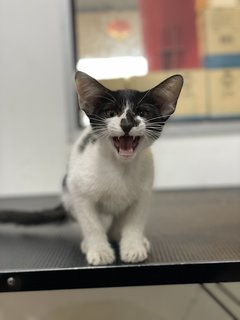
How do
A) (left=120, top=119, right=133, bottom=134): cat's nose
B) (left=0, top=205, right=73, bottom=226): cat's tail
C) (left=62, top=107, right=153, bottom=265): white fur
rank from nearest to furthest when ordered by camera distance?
1. (left=120, top=119, right=133, bottom=134): cat's nose
2. (left=62, top=107, right=153, bottom=265): white fur
3. (left=0, top=205, right=73, bottom=226): cat's tail

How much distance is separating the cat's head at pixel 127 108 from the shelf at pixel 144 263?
21cm

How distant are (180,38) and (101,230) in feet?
3.78

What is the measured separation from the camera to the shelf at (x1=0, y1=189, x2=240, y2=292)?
2.48 ft

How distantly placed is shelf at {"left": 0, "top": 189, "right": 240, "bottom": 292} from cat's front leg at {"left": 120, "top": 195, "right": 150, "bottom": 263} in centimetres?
3

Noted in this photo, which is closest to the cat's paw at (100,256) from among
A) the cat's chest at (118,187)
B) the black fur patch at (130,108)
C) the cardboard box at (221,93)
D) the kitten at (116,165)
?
the kitten at (116,165)

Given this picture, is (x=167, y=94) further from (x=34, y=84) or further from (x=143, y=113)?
(x=34, y=84)

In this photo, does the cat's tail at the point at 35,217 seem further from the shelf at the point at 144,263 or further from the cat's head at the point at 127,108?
the cat's head at the point at 127,108

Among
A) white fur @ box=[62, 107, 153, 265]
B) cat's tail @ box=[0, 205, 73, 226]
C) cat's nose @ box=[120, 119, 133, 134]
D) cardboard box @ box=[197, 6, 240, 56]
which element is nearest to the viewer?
cat's nose @ box=[120, 119, 133, 134]

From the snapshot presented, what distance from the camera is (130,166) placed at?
34.4 inches

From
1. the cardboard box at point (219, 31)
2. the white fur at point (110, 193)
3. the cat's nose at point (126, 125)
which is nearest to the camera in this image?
the cat's nose at point (126, 125)

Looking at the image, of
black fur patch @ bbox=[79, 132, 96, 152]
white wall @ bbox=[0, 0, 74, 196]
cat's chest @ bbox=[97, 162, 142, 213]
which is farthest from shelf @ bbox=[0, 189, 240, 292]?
white wall @ bbox=[0, 0, 74, 196]

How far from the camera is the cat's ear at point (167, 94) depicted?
800 mm

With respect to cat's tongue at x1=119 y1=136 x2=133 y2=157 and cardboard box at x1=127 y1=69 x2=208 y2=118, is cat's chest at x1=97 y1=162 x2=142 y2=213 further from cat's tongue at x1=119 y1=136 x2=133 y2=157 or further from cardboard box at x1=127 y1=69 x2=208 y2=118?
cardboard box at x1=127 y1=69 x2=208 y2=118

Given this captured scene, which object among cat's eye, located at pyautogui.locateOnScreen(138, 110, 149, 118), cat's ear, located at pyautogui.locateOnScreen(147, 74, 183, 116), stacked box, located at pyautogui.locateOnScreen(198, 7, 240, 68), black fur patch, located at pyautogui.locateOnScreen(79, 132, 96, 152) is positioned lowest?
black fur patch, located at pyautogui.locateOnScreen(79, 132, 96, 152)
